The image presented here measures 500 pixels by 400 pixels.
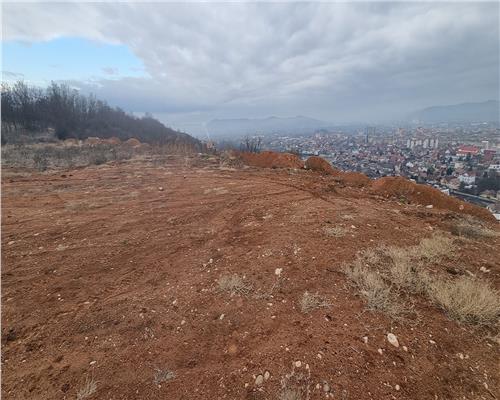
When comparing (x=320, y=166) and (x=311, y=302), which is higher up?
(x=320, y=166)

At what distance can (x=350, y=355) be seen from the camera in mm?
2521

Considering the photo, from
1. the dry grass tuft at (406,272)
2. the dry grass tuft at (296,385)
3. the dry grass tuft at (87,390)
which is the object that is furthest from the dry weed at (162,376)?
the dry grass tuft at (406,272)

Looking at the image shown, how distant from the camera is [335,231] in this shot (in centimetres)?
486

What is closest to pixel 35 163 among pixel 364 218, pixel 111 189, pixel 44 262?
pixel 111 189

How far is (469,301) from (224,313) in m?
2.70

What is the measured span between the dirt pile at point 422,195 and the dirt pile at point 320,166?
2.86 m

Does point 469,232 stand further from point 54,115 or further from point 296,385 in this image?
point 54,115

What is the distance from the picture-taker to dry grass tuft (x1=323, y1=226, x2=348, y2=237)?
4784mm

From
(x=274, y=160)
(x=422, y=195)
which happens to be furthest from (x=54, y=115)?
(x=422, y=195)

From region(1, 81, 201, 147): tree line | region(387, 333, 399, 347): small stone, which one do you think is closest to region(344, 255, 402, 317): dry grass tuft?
region(387, 333, 399, 347): small stone

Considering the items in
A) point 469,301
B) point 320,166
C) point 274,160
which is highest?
point 274,160

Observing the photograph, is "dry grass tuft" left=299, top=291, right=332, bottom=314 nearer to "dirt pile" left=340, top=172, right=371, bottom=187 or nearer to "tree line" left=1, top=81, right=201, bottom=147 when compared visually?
"dirt pile" left=340, top=172, right=371, bottom=187

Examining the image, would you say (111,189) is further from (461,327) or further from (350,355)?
(461,327)

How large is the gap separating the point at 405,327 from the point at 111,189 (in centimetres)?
933
